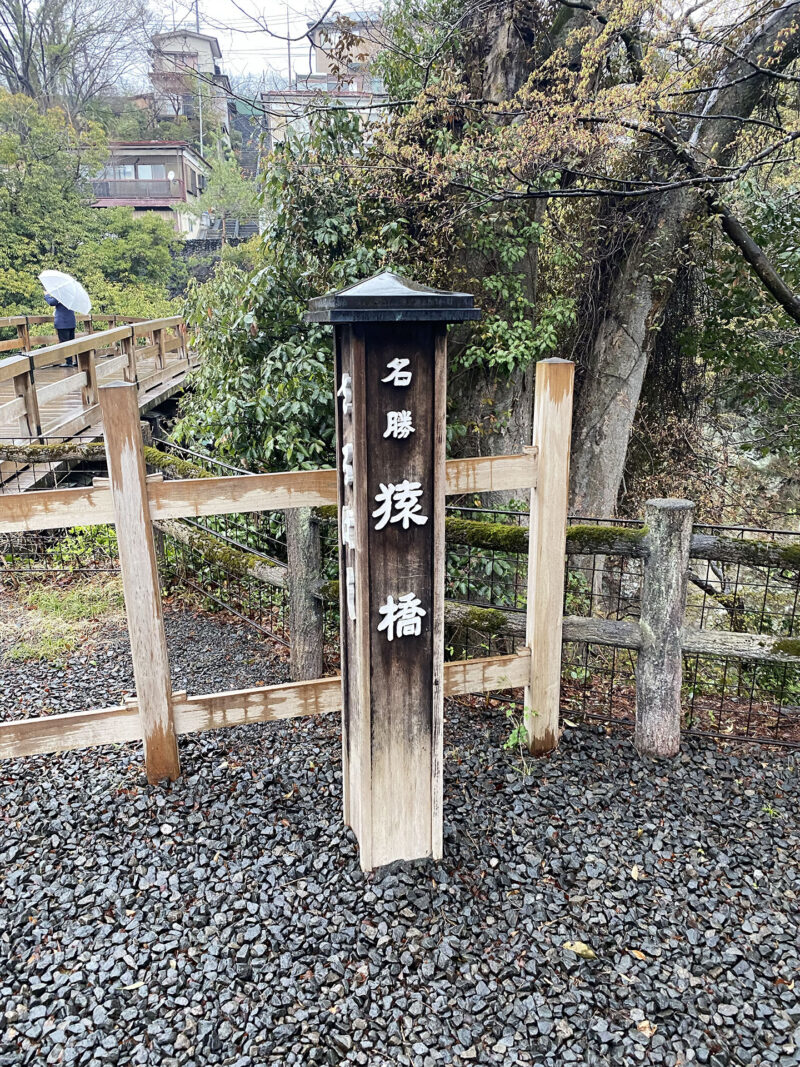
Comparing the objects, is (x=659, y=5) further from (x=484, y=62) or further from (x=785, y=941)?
(x=785, y=941)

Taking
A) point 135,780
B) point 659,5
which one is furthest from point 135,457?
point 659,5

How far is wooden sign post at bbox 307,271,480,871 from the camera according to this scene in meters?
2.49

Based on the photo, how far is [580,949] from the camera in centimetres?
265

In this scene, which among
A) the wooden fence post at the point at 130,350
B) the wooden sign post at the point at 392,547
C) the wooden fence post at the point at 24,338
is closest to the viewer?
the wooden sign post at the point at 392,547

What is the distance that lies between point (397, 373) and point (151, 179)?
3253 cm

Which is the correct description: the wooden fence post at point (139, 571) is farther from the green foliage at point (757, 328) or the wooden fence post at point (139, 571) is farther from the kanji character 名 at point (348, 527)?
the green foliage at point (757, 328)

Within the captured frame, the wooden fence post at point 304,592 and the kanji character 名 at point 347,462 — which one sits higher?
the kanji character 名 at point 347,462

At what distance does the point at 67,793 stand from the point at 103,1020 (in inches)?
50.9

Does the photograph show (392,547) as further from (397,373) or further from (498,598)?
(498,598)

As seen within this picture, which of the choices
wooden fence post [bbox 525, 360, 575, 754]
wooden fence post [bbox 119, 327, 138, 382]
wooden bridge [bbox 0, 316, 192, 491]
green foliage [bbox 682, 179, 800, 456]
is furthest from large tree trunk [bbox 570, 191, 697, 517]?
wooden fence post [bbox 119, 327, 138, 382]

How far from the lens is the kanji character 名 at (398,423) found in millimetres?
2559

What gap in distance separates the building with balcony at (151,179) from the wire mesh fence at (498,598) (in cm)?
2624

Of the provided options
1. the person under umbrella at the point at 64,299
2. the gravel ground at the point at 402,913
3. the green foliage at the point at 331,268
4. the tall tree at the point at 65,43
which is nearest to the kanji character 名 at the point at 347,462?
the gravel ground at the point at 402,913

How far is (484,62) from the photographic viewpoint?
6.59 meters
